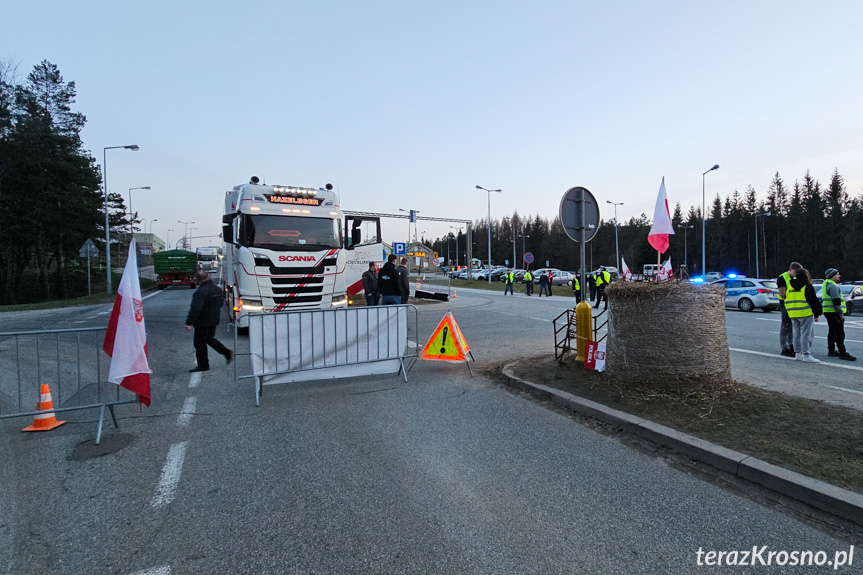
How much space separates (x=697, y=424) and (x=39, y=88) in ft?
151

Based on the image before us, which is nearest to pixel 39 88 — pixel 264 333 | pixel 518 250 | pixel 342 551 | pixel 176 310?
pixel 176 310

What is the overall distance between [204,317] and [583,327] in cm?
607

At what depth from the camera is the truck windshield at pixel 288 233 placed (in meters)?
11.2

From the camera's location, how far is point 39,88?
115ft

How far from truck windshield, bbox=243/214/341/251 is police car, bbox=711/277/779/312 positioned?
50.6ft

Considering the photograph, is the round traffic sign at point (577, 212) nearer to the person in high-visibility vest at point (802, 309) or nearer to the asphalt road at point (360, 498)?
the asphalt road at point (360, 498)

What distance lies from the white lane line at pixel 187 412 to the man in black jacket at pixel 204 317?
1.80 metres

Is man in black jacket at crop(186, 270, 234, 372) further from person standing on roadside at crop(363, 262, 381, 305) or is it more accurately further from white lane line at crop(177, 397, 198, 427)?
person standing on roadside at crop(363, 262, 381, 305)

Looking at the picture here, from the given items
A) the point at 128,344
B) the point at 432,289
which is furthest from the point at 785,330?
the point at 432,289

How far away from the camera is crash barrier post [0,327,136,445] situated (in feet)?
17.3

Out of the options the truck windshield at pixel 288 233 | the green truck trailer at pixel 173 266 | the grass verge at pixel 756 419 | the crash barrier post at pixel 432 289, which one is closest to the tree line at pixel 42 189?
the green truck trailer at pixel 173 266

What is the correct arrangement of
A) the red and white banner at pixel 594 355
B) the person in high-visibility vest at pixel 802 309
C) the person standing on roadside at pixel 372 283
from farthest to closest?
1. the person standing on roadside at pixel 372 283
2. the person in high-visibility vest at pixel 802 309
3. the red and white banner at pixel 594 355

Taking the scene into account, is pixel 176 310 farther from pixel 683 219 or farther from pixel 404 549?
pixel 683 219

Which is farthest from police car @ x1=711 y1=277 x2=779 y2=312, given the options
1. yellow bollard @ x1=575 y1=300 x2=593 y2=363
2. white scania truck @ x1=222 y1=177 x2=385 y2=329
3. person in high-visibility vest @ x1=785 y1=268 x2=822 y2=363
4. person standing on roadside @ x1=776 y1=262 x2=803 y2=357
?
white scania truck @ x1=222 y1=177 x2=385 y2=329
